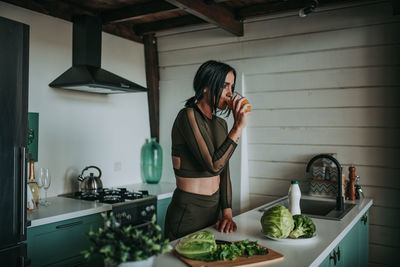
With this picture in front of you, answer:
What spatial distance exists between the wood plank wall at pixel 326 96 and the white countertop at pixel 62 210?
155cm

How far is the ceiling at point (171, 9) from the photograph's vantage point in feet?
10.3

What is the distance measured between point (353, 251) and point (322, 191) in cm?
70

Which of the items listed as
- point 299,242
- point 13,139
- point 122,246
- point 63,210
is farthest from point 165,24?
point 122,246

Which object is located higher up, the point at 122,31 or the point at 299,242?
the point at 122,31

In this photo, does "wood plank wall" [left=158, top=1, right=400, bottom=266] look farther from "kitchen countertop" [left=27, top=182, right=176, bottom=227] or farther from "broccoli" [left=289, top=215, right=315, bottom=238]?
"broccoli" [left=289, top=215, right=315, bottom=238]

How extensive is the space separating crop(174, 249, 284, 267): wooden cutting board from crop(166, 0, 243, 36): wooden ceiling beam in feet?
6.36

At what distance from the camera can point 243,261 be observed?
1.45 metres

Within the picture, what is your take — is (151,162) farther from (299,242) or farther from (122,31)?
(299,242)

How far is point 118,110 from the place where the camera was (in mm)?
3928

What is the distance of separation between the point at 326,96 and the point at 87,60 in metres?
2.07

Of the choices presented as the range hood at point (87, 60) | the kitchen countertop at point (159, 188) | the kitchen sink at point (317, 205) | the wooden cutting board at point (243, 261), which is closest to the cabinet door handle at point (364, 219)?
the kitchen sink at point (317, 205)

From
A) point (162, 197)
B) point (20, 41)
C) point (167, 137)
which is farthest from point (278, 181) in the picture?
point (20, 41)

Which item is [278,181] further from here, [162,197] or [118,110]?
[118,110]

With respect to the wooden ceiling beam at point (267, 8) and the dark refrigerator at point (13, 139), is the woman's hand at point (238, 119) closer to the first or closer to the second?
the dark refrigerator at point (13, 139)
